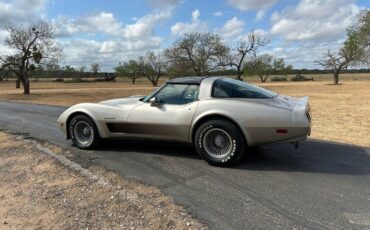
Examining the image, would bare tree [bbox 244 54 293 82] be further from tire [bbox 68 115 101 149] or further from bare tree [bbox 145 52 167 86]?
tire [bbox 68 115 101 149]

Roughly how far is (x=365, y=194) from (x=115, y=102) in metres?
4.18

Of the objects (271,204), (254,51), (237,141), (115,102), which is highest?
(254,51)

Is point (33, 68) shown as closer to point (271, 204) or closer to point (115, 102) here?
point (115, 102)

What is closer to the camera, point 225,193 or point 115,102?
point 225,193

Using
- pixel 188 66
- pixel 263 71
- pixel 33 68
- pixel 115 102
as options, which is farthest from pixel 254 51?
pixel 115 102

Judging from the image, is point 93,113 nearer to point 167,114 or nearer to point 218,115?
point 167,114

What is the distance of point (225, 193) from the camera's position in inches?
169

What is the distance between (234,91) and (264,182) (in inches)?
62.4

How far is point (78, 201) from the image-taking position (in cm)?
414

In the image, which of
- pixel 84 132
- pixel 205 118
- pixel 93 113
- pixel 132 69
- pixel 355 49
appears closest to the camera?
pixel 205 118

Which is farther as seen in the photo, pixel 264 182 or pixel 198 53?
pixel 198 53

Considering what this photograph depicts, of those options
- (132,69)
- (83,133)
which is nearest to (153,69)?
(132,69)

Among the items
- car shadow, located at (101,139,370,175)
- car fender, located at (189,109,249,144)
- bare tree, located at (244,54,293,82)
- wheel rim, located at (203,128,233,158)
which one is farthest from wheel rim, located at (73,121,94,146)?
bare tree, located at (244,54,293,82)

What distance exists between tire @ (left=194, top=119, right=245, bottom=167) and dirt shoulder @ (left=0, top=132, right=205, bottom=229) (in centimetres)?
128
